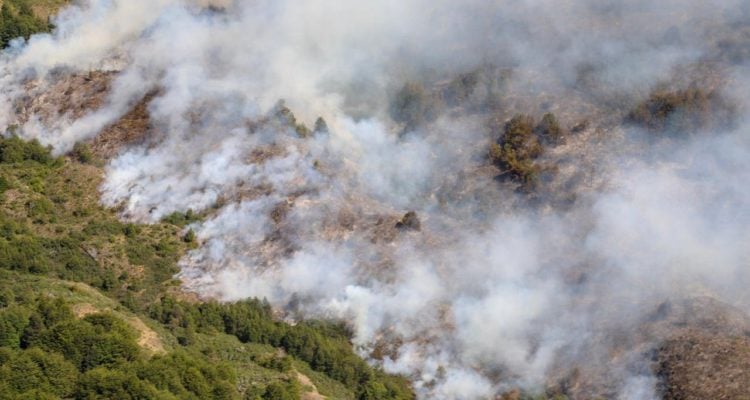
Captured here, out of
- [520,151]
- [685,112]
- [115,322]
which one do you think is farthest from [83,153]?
[685,112]

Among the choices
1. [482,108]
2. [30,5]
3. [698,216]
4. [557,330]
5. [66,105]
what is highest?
[30,5]

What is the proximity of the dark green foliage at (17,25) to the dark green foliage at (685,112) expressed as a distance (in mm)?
48297

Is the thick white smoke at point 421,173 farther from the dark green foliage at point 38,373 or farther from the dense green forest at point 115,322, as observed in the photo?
the dark green foliage at point 38,373

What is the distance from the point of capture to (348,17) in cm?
8300

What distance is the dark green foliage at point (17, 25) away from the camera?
84.3 m

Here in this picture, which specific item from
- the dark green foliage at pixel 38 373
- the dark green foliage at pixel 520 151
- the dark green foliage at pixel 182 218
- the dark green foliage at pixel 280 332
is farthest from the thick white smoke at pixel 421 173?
the dark green foliage at pixel 38 373

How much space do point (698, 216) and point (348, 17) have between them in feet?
111

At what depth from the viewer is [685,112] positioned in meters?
67.2

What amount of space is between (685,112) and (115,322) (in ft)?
127

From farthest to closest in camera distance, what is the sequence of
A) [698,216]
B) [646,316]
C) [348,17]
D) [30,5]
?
[30,5], [348,17], [698,216], [646,316]

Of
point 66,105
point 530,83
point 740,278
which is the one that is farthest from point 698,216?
point 66,105

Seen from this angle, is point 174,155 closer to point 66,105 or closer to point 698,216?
point 66,105

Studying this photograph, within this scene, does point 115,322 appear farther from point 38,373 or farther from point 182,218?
point 182,218

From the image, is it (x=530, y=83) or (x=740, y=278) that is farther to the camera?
(x=530, y=83)
